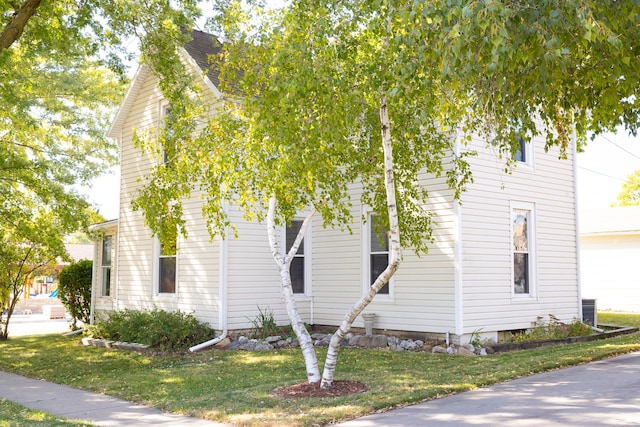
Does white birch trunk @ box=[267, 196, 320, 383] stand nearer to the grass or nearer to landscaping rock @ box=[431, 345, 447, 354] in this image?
the grass

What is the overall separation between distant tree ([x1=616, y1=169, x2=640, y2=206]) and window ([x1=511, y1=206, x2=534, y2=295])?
158ft

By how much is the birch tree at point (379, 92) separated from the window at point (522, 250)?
15.7ft

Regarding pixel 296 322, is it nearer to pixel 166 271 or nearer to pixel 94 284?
pixel 166 271

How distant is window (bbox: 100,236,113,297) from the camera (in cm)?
2027

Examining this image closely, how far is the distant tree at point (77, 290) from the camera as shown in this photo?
2108 centimetres

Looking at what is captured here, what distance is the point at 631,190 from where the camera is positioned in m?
58.6

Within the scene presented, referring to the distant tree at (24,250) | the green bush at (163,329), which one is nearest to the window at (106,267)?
the distant tree at (24,250)

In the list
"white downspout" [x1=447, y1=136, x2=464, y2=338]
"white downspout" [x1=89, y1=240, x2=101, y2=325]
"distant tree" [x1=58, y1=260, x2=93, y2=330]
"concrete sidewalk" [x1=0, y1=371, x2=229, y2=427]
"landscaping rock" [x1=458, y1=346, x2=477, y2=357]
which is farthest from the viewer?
"distant tree" [x1=58, y1=260, x2=93, y2=330]

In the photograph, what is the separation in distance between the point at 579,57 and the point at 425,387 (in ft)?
16.4

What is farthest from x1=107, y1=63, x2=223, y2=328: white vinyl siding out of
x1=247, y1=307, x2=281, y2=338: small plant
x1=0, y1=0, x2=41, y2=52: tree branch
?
x1=0, y1=0, x2=41, y2=52: tree branch

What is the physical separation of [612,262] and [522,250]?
43.6 feet

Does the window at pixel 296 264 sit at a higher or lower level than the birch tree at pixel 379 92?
lower

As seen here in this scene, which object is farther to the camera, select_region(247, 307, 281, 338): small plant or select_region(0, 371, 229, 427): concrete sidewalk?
select_region(247, 307, 281, 338): small plant

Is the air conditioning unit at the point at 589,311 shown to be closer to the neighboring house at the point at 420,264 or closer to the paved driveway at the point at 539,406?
the neighboring house at the point at 420,264
